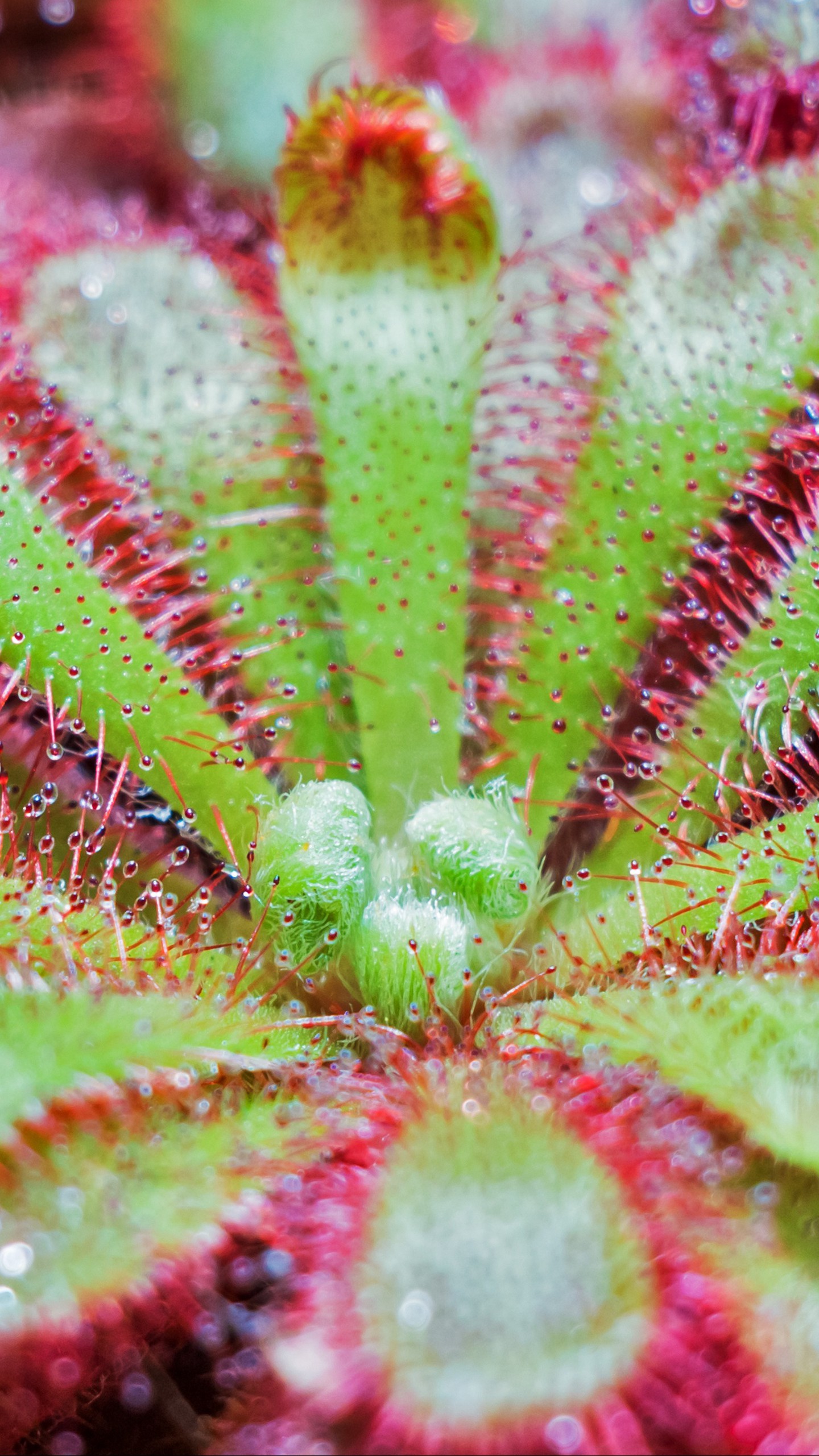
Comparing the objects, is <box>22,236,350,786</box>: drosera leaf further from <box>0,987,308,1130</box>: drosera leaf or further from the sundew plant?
<box>0,987,308,1130</box>: drosera leaf

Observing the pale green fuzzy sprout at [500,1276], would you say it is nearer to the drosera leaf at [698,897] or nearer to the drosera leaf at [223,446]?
the drosera leaf at [698,897]

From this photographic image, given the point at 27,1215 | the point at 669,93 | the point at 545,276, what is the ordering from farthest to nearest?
the point at 669,93
the point at 545,276
the point at 27,1215

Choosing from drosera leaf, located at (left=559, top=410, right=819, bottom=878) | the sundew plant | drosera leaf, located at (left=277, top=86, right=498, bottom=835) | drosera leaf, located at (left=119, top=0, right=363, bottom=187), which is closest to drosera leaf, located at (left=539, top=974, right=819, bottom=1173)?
the sundew plant

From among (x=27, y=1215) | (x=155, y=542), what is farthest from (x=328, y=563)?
(x=27, y=1215)

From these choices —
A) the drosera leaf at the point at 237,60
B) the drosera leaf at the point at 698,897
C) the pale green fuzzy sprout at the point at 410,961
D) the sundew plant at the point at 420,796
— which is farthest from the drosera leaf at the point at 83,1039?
the drosera leaf at the point at 237,60

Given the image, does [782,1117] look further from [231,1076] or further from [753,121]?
[753,121]

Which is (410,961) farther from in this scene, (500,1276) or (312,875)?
(500,1276)
